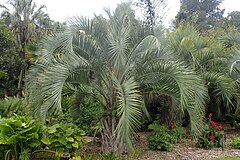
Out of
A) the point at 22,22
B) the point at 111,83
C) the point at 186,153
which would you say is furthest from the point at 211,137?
the point at 22,22

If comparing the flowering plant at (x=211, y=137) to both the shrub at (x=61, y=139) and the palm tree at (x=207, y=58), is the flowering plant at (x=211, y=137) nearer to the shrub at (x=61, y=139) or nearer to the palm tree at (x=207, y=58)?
the palm tree at (x=207, y=58)

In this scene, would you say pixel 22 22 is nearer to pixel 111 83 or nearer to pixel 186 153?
pixel 111 83

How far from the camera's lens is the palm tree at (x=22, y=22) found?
15.0m

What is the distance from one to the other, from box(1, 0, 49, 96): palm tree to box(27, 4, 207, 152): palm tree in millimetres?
9311

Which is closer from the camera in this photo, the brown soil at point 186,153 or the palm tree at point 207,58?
the brown soil at point 186,153

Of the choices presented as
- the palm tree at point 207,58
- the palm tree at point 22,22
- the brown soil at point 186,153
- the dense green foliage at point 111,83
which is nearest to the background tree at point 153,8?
the dense green foliage at point 111,83

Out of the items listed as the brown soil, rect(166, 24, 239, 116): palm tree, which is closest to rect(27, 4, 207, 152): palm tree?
the brown soil

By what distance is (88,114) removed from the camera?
7.82 meters

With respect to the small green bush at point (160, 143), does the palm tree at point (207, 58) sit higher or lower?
higher

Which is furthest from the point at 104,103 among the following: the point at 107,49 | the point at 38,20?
the point at 38,20

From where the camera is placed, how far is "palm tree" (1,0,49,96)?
15.0 meters

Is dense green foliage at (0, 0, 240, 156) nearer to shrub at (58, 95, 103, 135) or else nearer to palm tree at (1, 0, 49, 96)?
shrub at (58, 95, 103, 135)

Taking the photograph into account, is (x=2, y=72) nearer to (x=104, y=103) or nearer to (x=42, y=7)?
(x=42, y=7)

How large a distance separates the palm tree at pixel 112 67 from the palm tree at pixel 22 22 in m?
9.31
